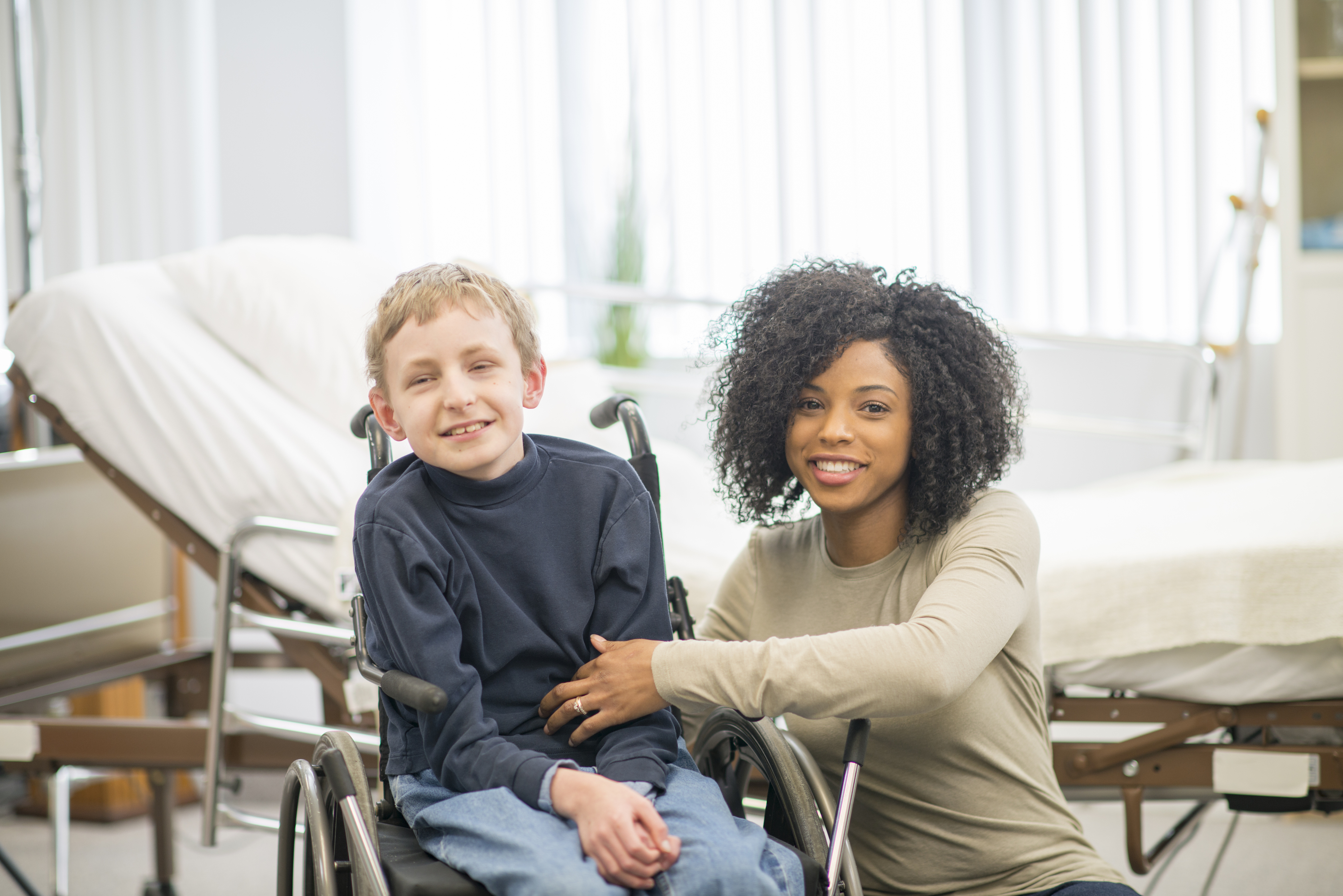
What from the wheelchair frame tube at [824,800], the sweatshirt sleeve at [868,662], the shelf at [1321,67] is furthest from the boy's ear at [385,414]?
the shelf at [1321,67]

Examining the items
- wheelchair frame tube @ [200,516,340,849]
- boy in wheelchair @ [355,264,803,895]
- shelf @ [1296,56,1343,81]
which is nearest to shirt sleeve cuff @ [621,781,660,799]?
boy in wheelchair @ [355,264,803,895]

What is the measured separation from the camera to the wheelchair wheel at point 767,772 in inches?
41.4

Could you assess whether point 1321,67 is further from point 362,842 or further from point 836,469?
point 362,842

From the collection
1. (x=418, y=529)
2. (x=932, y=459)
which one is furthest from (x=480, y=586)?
(x=932, y=459)

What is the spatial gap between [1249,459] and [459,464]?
2.61 meters

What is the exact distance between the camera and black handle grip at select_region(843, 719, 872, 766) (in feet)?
3.50

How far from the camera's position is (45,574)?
2.26 meters

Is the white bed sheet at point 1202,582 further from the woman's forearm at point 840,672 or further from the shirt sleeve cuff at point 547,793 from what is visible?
the shirt sleeve cuff at point 547,793

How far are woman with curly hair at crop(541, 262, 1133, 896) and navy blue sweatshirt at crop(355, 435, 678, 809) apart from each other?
0.04m

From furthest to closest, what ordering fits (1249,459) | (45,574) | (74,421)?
(1249,459) → (45,574) → (74,421)

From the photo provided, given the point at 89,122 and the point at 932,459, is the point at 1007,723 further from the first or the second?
the point at 89,122

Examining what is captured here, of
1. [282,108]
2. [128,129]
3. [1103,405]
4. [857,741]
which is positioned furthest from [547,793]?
[128,129]

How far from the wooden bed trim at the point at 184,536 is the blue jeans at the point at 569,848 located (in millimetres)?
757

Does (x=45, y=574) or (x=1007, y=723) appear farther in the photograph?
(x=45, y=574)
